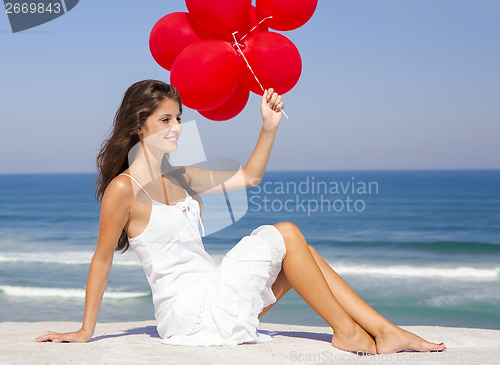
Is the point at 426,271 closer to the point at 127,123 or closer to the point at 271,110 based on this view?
the point at 271,110

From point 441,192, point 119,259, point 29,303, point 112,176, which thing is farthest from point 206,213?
point 441,192

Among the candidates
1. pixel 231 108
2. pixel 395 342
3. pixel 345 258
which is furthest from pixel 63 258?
pixel 395 342

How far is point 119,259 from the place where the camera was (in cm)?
1357

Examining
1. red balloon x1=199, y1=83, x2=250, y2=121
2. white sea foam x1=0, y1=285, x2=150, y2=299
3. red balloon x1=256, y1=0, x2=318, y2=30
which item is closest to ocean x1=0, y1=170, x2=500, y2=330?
white sea foam x1=0, y1=285, x2=150, y2=299

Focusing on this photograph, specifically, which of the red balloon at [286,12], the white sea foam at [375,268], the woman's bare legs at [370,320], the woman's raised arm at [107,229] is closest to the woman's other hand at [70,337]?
the woman's raised arm at [107,229]

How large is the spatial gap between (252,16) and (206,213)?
1.42 m

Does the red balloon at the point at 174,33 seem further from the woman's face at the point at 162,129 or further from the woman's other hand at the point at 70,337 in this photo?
the woman's other hand at the point at 70,337

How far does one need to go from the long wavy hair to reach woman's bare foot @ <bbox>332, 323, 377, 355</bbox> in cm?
146

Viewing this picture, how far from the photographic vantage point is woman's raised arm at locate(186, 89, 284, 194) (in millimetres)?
3428

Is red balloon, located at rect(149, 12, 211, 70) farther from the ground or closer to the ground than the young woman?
farther from the ground

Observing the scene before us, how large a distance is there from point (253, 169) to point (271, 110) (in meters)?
0.40

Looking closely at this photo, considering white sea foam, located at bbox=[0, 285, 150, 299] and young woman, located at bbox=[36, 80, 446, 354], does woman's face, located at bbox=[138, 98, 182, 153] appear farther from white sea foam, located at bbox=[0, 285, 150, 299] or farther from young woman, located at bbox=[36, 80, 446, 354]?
white sea foam, located at bbox=[0, 285, 150, 299]

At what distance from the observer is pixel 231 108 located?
404cm

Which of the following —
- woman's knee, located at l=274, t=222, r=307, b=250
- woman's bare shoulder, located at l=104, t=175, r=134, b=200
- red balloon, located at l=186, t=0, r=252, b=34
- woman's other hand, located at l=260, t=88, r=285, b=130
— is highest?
red balloon, located at l=186, t=0, r=252, b=34
